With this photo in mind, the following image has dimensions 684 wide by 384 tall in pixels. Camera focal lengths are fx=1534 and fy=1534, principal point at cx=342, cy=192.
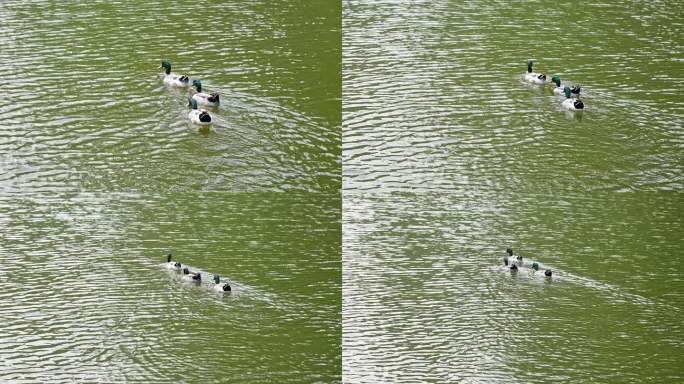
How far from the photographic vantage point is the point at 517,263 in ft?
32.1

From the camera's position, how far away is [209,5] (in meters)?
12.5

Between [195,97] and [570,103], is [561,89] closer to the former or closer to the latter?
[570,103]

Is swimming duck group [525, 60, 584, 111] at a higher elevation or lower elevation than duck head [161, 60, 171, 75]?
lower

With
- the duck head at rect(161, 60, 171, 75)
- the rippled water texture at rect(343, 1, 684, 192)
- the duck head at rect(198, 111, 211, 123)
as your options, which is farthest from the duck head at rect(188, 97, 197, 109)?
the rippled water texture at rect(343, 1, 684, 192)

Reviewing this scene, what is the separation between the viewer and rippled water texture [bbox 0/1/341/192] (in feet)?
32.6

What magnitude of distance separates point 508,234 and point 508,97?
142 cm

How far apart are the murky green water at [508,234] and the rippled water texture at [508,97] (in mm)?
17

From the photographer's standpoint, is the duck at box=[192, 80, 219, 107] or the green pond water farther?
the duck at box=[192, 80, 219, 107]

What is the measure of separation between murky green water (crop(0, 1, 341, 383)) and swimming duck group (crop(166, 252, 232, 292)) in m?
0.05

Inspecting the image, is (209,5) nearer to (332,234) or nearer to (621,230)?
(332,234)

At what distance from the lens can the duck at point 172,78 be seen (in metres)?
10.9

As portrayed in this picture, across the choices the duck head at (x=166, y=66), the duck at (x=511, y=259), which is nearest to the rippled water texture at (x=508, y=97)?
the duck at (x=511, y=259)

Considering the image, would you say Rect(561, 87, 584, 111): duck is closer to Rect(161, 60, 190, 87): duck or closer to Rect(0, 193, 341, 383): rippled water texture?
Rect(0, 193, 341, 383): rippled water texture

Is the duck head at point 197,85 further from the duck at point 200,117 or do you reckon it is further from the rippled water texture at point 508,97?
the rippled water texture at point 508,97
